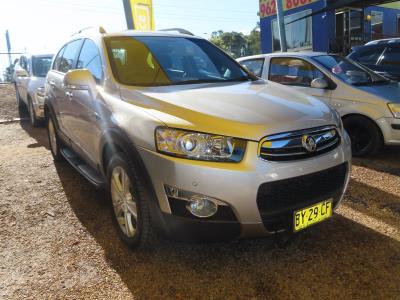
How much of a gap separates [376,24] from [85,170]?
1714cm

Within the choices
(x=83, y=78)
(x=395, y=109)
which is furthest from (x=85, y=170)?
(x=395, y=109)

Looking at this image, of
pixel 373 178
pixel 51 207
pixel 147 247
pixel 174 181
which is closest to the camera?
pixel 174 181

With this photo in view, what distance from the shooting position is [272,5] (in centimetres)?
1694

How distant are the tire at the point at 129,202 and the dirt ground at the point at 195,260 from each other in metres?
0.16

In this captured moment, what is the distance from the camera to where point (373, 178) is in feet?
14.5

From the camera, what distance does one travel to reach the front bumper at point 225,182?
88.5 inches

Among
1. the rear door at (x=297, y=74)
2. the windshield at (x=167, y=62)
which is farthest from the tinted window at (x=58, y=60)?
the rear door at (x=297, y=74)

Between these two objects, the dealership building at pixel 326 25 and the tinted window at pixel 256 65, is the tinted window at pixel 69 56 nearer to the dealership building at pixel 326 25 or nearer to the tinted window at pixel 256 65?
the tinted window at pixel 256 65

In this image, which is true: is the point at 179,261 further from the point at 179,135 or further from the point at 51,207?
the point at 51,207

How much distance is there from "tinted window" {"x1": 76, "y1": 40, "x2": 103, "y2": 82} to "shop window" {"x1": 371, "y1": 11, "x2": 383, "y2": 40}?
16193 millimetres

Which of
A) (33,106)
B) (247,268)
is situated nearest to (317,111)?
(247,268)

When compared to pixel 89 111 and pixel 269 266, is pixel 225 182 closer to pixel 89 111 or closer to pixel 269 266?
pixel 269 266

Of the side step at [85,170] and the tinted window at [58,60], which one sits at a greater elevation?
the tinted window at [58,60]

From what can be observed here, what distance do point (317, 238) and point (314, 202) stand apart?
67cm
